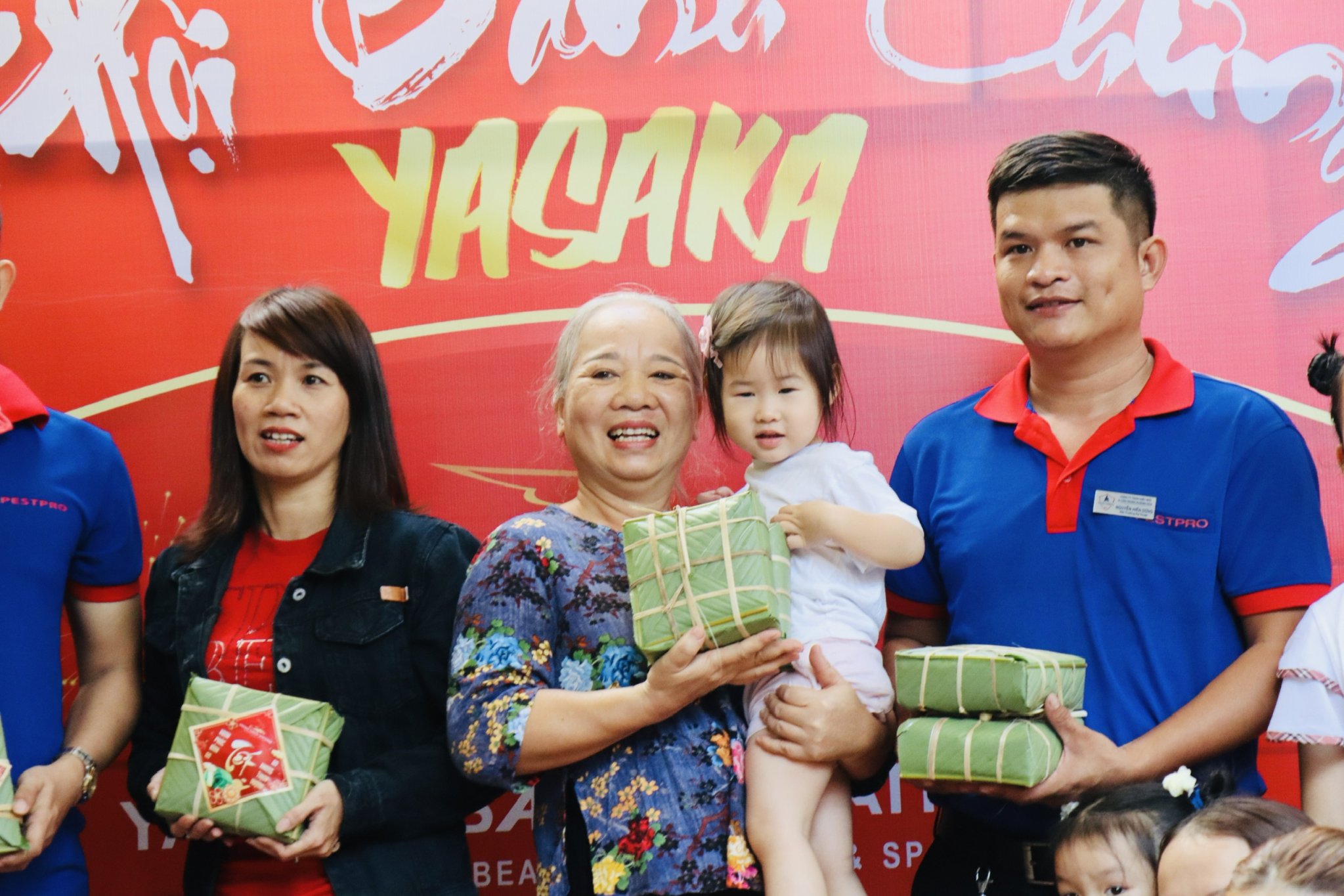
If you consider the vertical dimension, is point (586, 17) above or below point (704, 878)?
above

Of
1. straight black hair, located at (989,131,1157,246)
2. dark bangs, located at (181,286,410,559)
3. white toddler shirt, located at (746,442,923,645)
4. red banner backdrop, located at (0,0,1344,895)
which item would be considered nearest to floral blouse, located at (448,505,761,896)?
white toddler shirt, located at (746,442,923,645)

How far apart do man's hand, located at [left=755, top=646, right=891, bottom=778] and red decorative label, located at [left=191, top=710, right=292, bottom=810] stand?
2.80 feet

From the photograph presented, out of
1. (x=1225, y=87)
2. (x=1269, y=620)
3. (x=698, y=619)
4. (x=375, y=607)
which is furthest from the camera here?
(x=1225, y=87)

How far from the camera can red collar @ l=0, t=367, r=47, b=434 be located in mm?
2705

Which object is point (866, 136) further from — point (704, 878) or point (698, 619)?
point (704, 878)

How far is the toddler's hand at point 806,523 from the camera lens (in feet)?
8.02

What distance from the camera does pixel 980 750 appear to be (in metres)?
2.23

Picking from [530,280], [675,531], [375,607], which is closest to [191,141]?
[530,280]

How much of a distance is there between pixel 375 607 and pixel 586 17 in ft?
Result: 5.44

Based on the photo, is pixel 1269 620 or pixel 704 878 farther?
pixel 1269 620

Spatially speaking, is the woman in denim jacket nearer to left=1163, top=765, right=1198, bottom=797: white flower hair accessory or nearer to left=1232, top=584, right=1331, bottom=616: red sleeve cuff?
left=1163, top=765, right=1198, bottom=797: white flower hair accessory

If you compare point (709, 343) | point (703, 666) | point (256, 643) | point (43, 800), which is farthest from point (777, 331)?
point (43, 800)

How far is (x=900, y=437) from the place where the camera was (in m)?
3.36

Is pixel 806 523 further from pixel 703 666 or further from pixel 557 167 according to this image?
pixel 557 167
